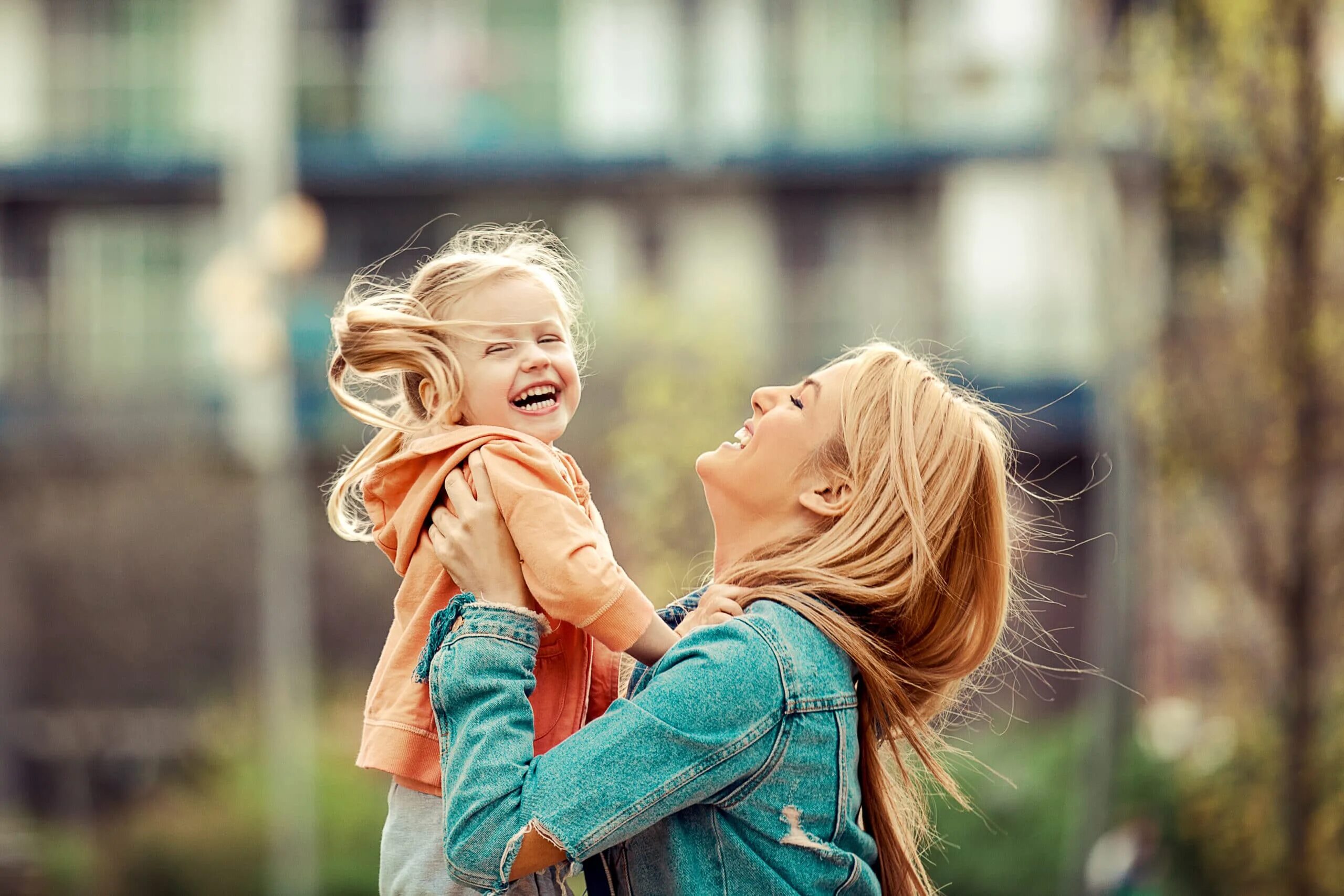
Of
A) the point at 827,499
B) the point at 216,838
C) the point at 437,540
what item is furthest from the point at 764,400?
the point at 216,838

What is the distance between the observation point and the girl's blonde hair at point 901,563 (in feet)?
7.05

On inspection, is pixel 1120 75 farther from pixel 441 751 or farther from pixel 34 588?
pixel 34 588

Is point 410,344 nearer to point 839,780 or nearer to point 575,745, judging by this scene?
point 575,745

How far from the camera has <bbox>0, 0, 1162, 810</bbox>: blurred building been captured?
18.4 meters

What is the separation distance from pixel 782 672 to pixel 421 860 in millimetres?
542

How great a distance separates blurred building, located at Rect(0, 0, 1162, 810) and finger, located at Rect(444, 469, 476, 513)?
14734mm

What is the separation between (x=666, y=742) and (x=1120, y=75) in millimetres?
8595

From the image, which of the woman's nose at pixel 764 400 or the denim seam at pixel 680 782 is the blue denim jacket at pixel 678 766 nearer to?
the denim seam at pixel 680 782

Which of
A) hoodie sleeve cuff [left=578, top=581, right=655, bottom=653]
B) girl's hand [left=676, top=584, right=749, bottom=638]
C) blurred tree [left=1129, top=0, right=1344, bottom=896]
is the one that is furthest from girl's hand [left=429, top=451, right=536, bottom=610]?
blurred tree [left=1129, top=0, right=1344, bottom=896]

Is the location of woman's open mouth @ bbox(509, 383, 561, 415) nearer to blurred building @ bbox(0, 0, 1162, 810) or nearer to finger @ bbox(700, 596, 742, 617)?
finger @ bbox(700, 596, 742, 617)

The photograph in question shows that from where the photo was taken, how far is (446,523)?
205cm

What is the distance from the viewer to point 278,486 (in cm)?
1395

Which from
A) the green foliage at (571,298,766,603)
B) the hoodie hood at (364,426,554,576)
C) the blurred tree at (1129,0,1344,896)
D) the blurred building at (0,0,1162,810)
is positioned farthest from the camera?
the blurred building at (0,0,1162,810)

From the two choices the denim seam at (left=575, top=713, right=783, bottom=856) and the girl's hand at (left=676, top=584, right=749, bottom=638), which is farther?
the girl's hand at (left=676, top=584, right=749, bottom=638)
